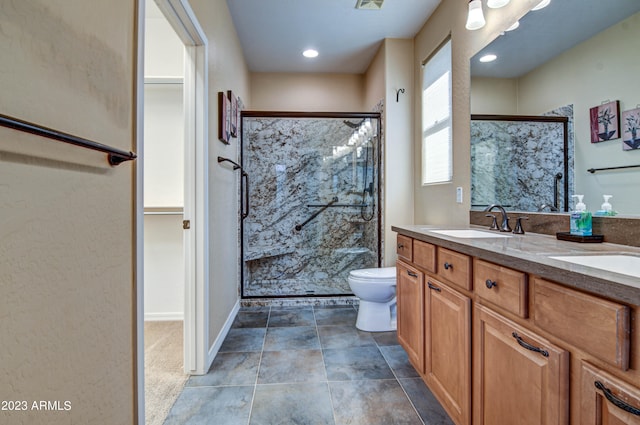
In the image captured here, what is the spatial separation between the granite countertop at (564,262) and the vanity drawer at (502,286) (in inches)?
1.3

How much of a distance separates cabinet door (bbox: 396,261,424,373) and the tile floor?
0.63ft

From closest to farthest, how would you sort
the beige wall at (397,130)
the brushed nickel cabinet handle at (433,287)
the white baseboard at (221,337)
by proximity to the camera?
the brushed nickel cabinet handle at (433,287) → the white baseboard at (221,337) → the beige wall at (397,130)

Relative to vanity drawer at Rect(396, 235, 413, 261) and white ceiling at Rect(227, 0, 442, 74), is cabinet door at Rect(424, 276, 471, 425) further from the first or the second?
white ceiling at Rect(227, 0, 442, 74)

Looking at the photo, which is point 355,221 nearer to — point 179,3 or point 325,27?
point 325,27

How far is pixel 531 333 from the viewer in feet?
2.94

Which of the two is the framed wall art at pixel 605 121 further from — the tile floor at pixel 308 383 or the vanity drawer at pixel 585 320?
the tile floor at pixel 308 383

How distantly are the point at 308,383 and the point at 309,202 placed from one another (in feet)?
7.15

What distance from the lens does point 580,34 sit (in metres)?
1.36

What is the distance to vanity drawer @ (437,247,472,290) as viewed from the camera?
4.08ft

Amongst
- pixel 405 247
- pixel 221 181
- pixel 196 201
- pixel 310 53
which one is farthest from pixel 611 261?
pixel 310 53

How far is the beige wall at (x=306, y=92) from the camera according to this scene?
395cm

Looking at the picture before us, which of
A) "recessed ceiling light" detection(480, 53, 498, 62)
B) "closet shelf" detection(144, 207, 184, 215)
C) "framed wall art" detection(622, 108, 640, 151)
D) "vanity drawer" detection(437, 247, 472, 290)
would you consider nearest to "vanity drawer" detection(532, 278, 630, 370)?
"vanity drawer" detection(437, 247, 472, 290)

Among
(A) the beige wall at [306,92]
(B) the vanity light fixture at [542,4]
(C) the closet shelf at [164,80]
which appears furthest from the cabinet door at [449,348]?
(A) the beige wall at [306,92]

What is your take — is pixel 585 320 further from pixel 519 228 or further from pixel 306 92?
pixel 306 92
